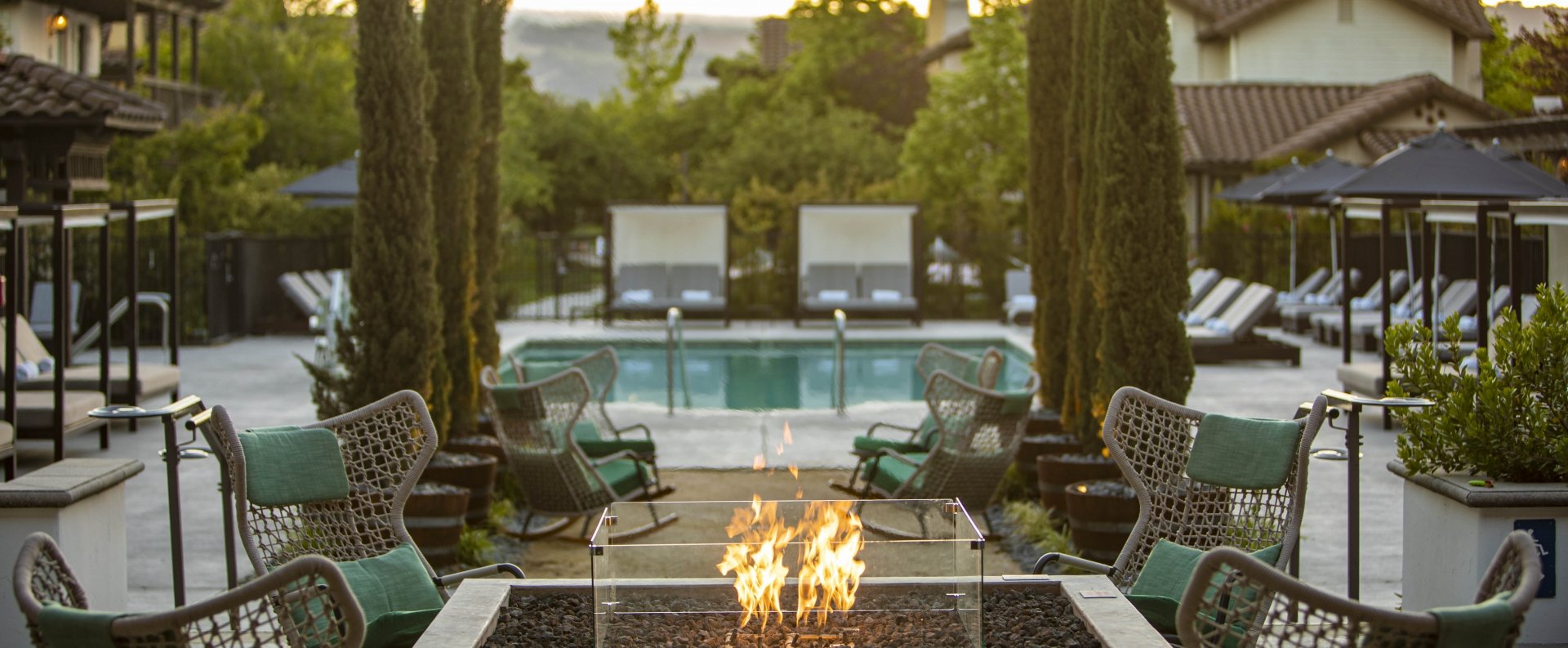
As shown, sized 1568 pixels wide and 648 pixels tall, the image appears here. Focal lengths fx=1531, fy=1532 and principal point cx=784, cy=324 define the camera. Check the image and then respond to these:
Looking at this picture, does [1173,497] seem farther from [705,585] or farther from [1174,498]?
[705,585]

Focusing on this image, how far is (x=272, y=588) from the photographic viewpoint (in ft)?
9.48

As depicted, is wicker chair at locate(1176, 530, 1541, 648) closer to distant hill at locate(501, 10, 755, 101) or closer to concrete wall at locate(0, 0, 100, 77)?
concrete wall at locate(0, 0, 100, 77)

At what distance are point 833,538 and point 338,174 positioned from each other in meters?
15.1

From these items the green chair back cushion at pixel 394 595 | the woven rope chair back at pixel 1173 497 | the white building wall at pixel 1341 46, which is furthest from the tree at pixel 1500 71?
the green chair back cushion at pixel 394 595

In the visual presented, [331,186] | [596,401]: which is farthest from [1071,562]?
[331,186]

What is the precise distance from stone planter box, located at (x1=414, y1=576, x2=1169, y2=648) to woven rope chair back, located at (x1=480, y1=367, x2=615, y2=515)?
2.19 meters

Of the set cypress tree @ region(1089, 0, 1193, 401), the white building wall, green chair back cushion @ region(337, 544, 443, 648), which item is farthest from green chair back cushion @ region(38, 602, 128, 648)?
the white building wall

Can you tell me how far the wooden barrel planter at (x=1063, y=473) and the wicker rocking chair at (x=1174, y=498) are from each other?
1994 millimetres

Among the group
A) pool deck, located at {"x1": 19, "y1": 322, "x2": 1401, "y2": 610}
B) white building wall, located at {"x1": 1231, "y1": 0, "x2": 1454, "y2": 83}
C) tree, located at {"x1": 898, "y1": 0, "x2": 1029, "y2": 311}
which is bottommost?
pool deck, located at {"x1": 19, "y1": 322, "x2": 1401, "y2": 610}

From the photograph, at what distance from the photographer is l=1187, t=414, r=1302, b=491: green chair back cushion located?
4543 mm

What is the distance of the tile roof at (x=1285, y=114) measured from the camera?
2536 centimetres

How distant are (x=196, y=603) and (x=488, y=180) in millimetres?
6156

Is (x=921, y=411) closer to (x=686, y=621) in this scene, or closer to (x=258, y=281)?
(x=686, y=621)

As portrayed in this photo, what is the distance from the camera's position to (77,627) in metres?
2.77
